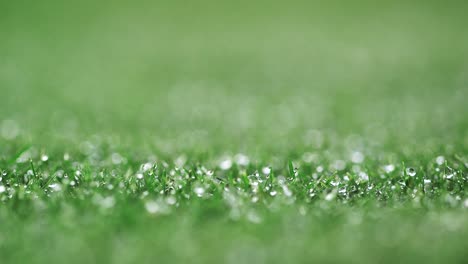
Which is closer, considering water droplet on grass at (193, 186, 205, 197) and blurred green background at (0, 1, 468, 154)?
water droplet on grass at (193, 186, 205, 197)

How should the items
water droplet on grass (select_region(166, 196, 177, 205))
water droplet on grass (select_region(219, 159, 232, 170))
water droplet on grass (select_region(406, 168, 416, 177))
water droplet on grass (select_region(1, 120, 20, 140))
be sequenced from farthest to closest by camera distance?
water droplet on grass (select_region(1, 120, 20, 140)), water droplet on grass (select_region(219, 159, 232, 170)), water droplet on grass (select_region(406, 168, 416, 177)), water droplet on grass (select_region(166, 196, 177, 205))

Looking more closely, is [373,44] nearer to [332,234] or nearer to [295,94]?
[295,94]

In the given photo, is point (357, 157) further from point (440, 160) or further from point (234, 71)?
point (234, 71)

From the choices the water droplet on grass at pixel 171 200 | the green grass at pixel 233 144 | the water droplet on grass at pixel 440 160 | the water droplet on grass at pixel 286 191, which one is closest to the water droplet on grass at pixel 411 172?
the green grass at pixel 233 144

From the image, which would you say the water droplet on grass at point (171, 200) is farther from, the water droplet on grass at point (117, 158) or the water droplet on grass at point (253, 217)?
the water droplet on grass at point (117, 158)

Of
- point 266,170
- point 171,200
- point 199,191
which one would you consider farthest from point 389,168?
point 171,200

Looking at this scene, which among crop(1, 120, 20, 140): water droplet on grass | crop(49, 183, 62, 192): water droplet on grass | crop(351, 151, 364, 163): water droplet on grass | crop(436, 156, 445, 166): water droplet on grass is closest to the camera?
crop(49, 183, 62, 192): water droplet on grass

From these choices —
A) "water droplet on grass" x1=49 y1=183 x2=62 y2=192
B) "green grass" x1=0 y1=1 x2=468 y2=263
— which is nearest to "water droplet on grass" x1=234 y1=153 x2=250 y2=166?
"green grass" x1=0 y1=1 x2=468 y2=263

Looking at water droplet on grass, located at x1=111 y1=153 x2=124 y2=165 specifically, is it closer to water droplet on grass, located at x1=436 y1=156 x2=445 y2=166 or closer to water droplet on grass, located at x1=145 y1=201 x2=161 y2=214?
water droplet on grass, located at x1=145 y1=201 x2=161 y2=214
